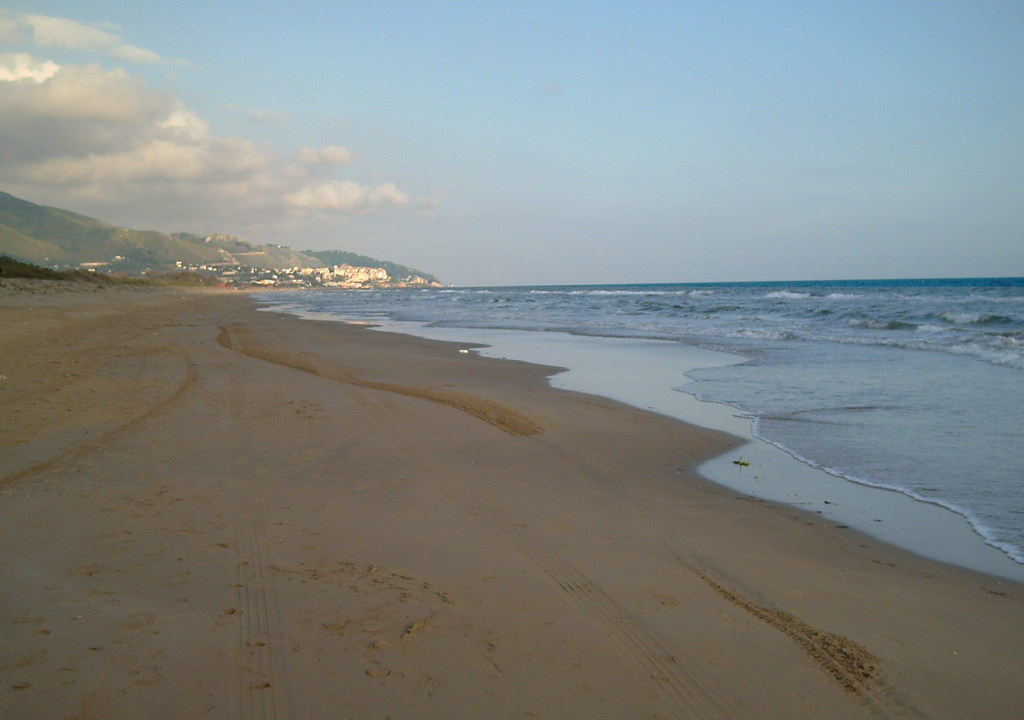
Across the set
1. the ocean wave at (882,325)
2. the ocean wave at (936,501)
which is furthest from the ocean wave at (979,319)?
the ocean wave at (936,501)

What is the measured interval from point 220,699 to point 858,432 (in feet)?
25.8

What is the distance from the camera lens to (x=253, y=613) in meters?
3.23

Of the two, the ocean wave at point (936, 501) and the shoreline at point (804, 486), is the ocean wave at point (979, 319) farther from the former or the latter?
the ocean wave at point (936, 501)

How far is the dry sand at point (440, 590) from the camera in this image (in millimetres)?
2727

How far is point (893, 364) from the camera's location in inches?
585

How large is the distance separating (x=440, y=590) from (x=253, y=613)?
3.14 ft

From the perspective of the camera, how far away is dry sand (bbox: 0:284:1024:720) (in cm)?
273

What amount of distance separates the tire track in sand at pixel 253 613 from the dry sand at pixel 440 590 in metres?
0.02

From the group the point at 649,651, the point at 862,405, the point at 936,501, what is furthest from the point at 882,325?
the point at 649,651

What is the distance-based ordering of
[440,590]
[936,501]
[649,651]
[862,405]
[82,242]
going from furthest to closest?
[82,242]
[862,405]
[936,501]
[440,590]
[649,651]

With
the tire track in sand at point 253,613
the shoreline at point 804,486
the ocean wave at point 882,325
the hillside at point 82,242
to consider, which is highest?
the hillside at point 82,242

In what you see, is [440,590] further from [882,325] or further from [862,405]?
[882,325]

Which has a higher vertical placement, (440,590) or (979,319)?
(979,319)

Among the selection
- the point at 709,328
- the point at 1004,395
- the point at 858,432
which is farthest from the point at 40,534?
the point at 709,328
